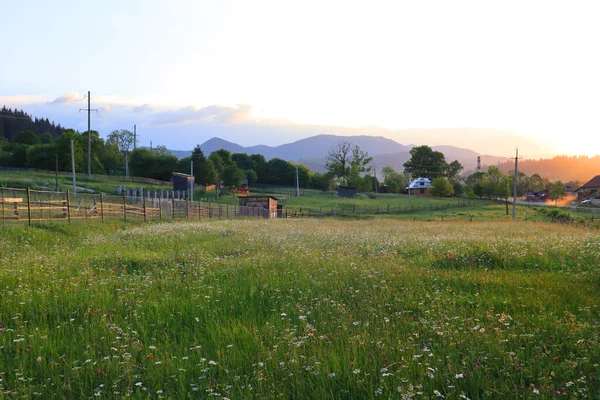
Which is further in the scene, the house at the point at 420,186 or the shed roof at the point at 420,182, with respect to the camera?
the shed roof at the point at 420,182

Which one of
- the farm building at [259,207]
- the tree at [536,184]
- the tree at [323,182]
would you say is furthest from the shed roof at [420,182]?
the farm building at [259,207]

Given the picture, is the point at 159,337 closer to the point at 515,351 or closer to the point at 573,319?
the point at 515,351

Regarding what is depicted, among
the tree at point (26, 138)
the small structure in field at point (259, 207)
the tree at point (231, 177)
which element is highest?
the tree at point (26, 138)

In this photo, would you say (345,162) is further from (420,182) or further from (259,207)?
(259,207)

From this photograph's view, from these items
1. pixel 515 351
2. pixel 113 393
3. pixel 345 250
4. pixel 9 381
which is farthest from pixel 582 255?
pixel 9 381

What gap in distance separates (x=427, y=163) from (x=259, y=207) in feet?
345

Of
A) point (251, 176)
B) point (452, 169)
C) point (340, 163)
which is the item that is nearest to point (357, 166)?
point (340, 163)

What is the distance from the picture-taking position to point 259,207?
5809 centimetres

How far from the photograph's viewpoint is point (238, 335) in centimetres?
562

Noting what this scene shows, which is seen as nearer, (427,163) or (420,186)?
(420,186)

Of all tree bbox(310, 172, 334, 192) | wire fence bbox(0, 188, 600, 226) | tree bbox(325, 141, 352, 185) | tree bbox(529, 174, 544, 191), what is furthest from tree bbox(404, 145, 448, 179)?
wire fence bbox(0, 188, 600, 226)

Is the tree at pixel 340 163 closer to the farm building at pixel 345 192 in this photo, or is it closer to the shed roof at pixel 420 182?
the shed roof at pixel 420 182

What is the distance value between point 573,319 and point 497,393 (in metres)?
2.62

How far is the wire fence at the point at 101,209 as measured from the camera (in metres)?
20.9
